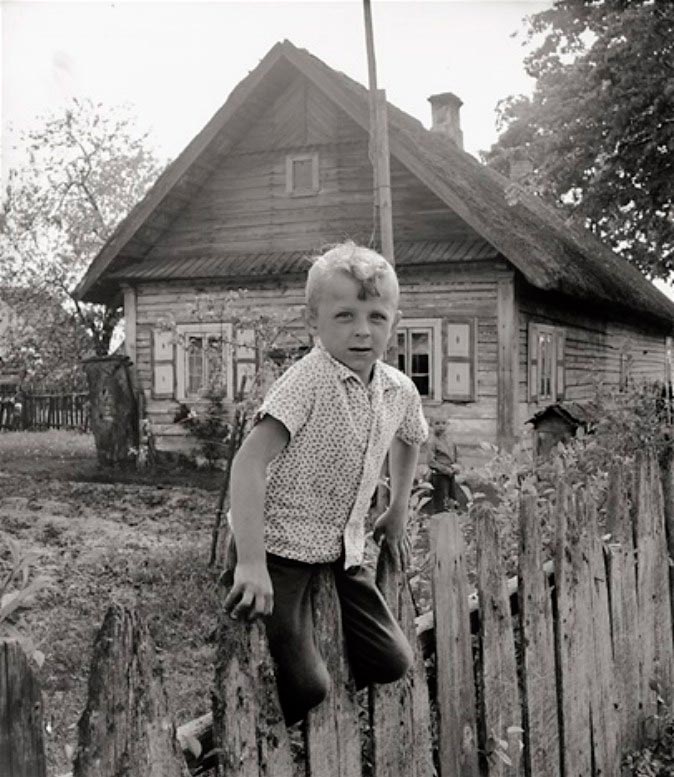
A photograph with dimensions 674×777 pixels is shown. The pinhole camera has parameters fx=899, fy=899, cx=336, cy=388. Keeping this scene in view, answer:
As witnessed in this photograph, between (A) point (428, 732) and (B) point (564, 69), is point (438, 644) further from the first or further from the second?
(B) point (564, 69)

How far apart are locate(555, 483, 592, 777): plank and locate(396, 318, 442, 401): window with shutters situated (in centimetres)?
1004

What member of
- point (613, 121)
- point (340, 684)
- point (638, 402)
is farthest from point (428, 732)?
point (613, 121)

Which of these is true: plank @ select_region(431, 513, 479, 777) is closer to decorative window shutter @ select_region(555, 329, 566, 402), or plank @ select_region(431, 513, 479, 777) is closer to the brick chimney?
decorative window shutter @ select_region(555, 329, 566, 402)

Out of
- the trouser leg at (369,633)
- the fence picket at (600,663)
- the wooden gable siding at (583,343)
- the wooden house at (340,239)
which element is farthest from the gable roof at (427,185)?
the trouser leg at (369,633)

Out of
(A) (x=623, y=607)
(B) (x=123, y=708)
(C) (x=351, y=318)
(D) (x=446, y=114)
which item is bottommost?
(A) (x=623, y=607)

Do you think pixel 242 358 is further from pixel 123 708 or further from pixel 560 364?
pixel 123 708

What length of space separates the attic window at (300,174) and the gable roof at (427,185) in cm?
101

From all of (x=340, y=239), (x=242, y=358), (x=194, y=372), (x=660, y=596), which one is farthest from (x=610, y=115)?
(x=660, y=596)

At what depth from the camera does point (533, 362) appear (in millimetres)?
13469

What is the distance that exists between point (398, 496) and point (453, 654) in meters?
0.42

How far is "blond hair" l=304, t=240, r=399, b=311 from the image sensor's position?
2020mm

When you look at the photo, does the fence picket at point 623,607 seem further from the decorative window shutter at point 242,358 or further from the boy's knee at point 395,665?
the decorative window shutter at point 242,358

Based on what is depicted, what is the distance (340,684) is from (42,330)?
26.7 m

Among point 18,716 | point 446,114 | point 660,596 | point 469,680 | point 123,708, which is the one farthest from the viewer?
point 446,114
